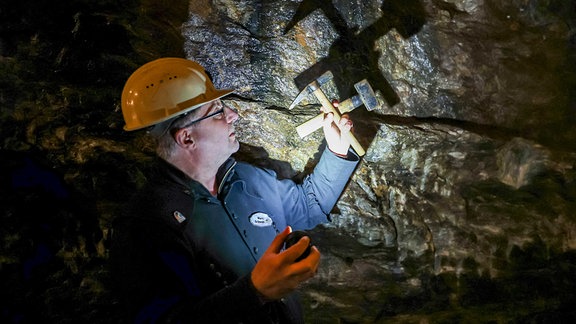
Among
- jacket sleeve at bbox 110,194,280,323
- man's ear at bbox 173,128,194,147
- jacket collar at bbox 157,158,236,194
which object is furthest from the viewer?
man's ear at bbox 173,128,194,147

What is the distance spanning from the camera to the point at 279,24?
11.1 feet

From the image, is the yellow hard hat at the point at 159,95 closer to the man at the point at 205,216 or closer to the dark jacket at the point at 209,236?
the man at the point at 205,216

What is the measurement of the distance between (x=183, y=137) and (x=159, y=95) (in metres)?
0.28

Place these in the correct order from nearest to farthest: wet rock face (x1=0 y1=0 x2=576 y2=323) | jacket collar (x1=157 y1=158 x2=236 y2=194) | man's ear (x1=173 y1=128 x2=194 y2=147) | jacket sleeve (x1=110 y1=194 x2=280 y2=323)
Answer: jacket sleeve (x1=110 y1=194 x2=280 y2=323)
jacket collar (x1=157 y1=158 x2=236 y2=194)
man's ear (x1=173 y1=128 x2=194 y2=147)
wet rock face (x1=0 y1=0 x2=576 y2=323)

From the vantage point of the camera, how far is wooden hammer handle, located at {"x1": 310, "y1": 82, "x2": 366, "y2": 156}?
3133 millimetres

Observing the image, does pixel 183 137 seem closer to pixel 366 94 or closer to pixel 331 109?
pixel 331 109

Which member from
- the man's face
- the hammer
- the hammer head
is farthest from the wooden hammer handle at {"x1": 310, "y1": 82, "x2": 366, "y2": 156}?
the man's face

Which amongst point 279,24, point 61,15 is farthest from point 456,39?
point 61,15

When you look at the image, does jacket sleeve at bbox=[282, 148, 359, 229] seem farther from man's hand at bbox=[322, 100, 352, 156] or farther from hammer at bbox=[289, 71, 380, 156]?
hammer at bbox=[289, 71, 380, 156]

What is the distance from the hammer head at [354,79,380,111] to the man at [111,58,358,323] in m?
0.19

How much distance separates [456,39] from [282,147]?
148 centimetres

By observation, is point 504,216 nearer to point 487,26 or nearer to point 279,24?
point 487,26

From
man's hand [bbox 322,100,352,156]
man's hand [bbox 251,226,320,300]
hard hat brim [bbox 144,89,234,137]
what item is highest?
hard hat brim [bbox 144,89,234,137]

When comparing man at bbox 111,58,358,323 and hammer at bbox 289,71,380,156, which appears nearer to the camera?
man at bbox 111,58,358,323
